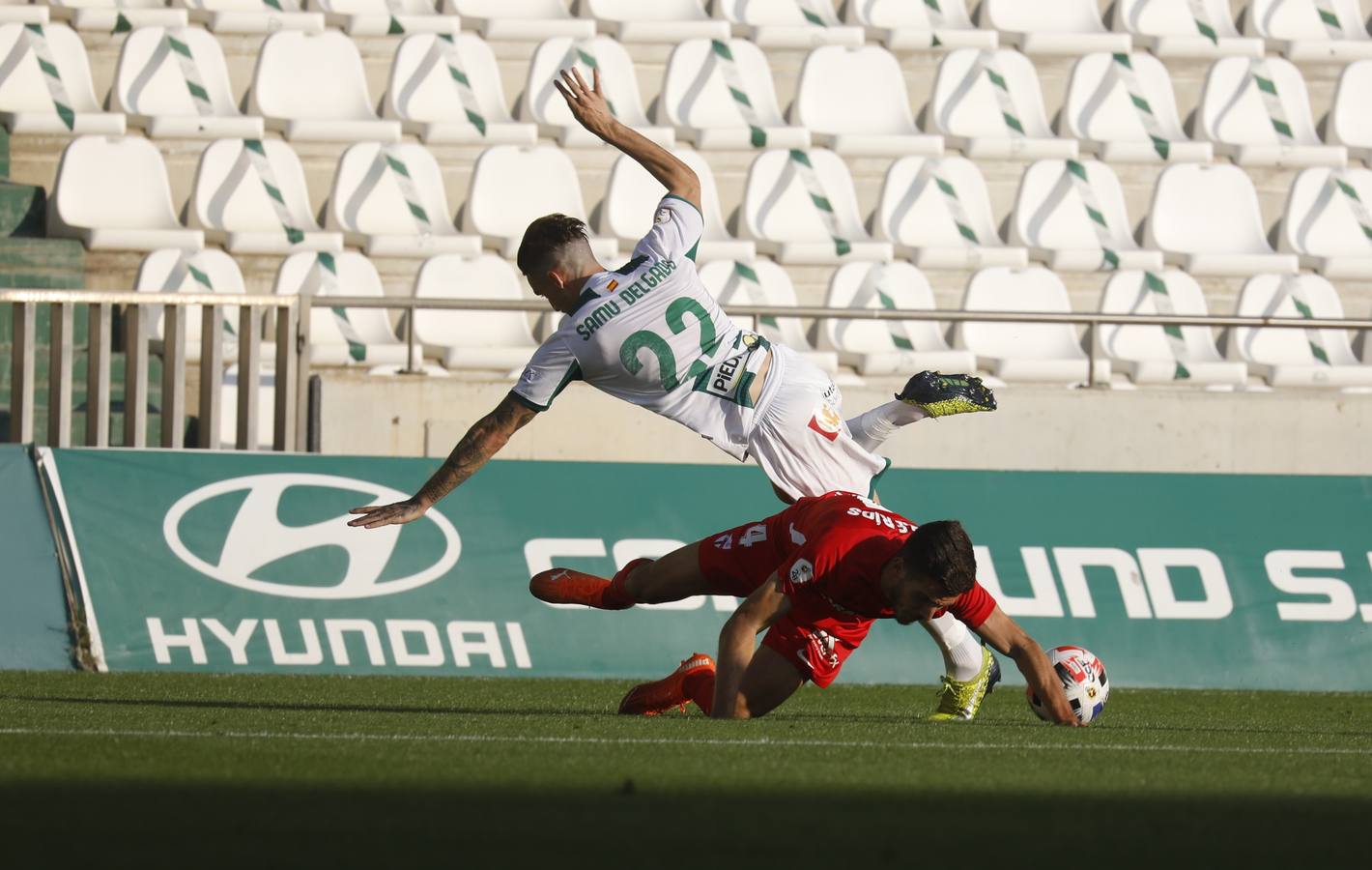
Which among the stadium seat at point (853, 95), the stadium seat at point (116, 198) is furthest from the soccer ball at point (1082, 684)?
the stadium seat at point (853, 95)

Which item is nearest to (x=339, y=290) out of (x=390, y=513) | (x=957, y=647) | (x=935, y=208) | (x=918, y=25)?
(x=935, y=208)

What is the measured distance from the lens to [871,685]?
1122 centimetres

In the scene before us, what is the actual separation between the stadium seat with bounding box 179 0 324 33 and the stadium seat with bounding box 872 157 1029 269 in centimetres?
517

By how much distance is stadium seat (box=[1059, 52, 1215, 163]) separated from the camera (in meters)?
17.5

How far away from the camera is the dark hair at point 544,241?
785cm

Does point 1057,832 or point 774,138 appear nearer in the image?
point 1057,832

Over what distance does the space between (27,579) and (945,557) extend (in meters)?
6.20

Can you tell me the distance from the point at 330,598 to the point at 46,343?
13.6 feet

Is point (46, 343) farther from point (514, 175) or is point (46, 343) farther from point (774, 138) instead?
point (774, 138)

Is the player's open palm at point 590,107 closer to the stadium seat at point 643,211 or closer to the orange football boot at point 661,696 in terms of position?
the orange football boot at point 661,696

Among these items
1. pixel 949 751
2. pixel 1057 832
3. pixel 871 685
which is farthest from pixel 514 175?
pixel 1057 832

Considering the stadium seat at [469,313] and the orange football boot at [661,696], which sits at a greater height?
the orange football boot at [661,696]

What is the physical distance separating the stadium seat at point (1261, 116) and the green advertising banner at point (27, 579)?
11.1 meters

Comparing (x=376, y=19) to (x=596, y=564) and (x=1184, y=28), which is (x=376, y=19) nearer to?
(x=1184, y=28)
